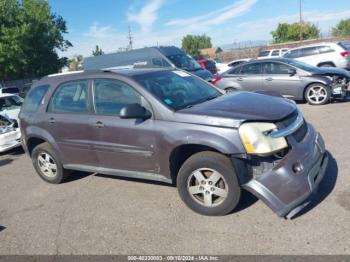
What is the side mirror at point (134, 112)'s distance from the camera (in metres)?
4.22

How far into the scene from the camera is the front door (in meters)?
4.48

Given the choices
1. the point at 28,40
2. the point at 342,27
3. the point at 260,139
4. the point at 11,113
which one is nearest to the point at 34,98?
the point at 260,139

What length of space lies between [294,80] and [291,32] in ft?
197

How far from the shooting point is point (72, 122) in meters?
5.16

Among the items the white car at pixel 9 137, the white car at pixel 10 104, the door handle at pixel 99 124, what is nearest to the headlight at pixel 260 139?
the door handle at pixel 99 124

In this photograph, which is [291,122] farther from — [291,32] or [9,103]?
[291,32]

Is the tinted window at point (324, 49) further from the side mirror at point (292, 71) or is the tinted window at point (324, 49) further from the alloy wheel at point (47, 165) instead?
the alloy wheel at point (47, 165)

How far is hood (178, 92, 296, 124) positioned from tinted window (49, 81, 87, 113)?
1663mm

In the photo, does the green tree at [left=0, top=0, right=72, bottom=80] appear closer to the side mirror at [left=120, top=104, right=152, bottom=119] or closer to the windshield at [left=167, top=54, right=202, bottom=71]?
the windshield at [left=167, top=54, right=202, bottom=71]

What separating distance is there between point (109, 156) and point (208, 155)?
60.9 inches

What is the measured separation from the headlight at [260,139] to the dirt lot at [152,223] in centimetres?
80

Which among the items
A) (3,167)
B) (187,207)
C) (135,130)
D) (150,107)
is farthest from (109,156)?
(3,167)

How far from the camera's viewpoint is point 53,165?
584 cm

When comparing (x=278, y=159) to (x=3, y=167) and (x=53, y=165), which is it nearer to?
(x=53, y=165)
